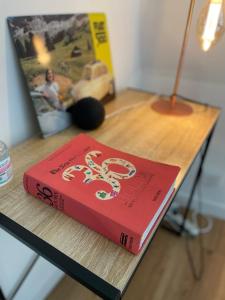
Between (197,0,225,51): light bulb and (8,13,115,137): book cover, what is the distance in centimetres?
36

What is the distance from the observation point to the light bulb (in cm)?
83

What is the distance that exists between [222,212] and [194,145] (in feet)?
2.83

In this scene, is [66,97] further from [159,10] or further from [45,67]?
[159,10]

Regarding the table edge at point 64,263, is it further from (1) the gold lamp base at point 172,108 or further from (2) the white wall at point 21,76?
(1) the gold lamp base at point 172,108

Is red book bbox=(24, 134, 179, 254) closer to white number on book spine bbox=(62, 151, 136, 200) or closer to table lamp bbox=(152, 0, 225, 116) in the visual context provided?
white number on book spine bbox=(62, 151, 136, 200)

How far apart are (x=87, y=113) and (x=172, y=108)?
15.9 inches

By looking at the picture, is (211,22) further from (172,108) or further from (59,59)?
(59,59)

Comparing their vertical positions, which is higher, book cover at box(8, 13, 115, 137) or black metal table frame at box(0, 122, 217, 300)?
book cover at box(8, 13, 115, 137)

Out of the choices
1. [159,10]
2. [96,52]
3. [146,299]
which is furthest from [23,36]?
[146,299]

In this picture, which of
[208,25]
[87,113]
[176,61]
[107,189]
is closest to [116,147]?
[87,113]

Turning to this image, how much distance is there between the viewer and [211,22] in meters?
0.86

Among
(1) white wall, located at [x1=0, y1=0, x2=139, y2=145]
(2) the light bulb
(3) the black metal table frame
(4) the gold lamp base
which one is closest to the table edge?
(3) the black metal table frame

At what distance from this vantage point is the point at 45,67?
734 millimetres

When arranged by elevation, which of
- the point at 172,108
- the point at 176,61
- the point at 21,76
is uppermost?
the point at 21,76
